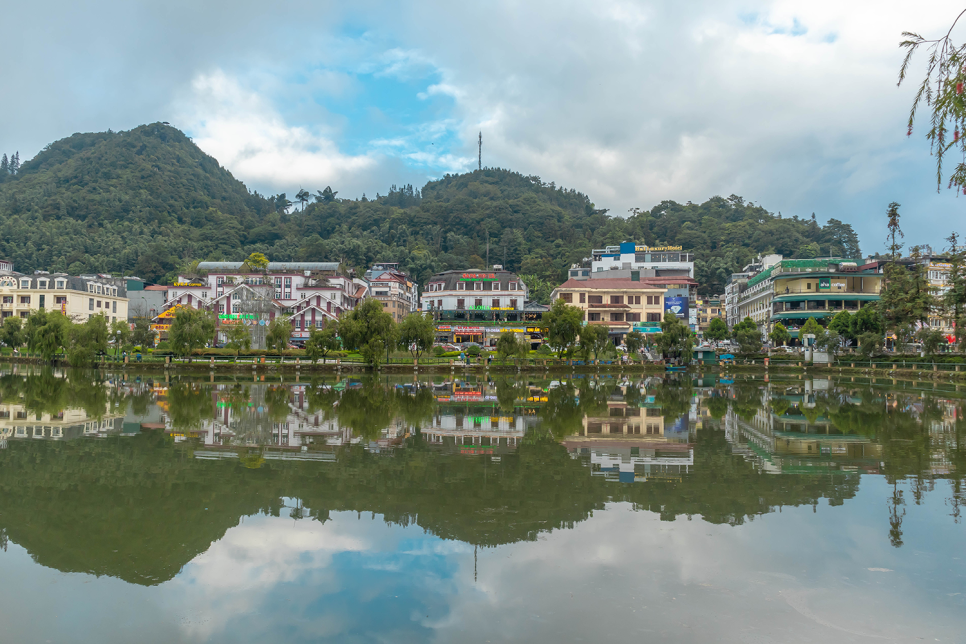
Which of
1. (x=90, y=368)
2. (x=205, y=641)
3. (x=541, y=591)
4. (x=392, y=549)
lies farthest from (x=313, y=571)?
(x=90, y=368)

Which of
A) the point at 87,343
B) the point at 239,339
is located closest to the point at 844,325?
the point at 239,339

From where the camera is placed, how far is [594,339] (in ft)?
163

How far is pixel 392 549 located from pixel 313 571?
1.07m

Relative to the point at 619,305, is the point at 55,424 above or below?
→ below

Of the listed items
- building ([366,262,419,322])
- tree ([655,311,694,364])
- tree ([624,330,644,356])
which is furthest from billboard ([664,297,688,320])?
building ([366,262,419,322])

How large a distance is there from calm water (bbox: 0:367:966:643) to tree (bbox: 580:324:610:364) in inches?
1228

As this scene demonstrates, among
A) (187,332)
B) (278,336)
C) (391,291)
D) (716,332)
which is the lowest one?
(278,336)

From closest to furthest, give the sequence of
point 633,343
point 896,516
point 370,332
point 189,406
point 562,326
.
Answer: point 896,516, point 189,406, point 370,332, point 562,326, point 633,343

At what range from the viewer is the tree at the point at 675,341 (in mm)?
52375

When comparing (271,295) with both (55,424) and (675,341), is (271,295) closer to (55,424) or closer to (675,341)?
(675,341)

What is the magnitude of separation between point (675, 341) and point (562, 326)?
10.9 meters

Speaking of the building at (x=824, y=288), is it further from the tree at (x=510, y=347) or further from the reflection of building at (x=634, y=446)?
the reflection of building at (x=634, y=446)

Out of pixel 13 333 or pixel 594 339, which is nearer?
pixel 594 339

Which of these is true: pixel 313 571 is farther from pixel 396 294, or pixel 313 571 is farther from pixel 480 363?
pixel 396 294
